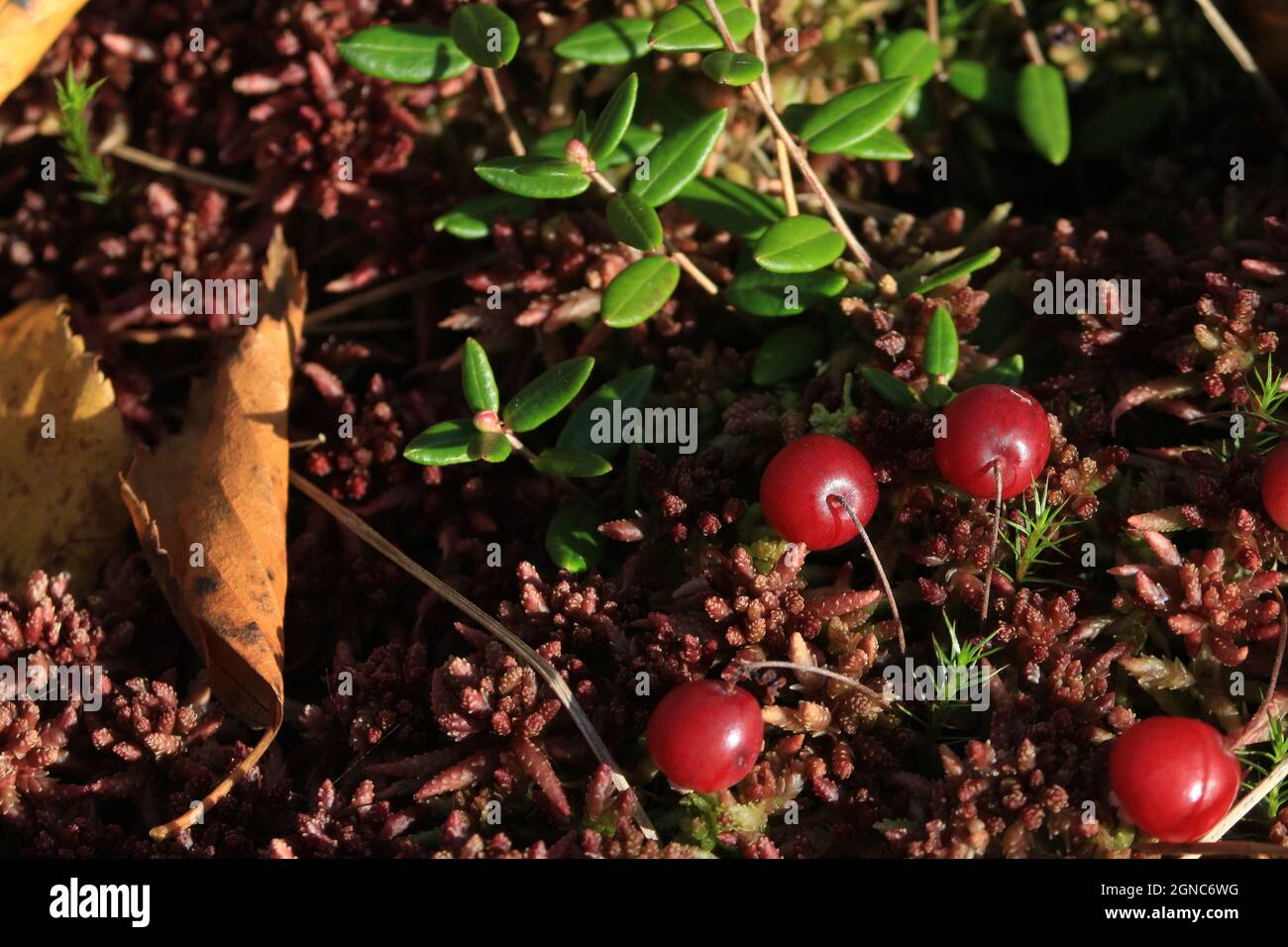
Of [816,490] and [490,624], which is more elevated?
[816,490]

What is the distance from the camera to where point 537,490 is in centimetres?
379

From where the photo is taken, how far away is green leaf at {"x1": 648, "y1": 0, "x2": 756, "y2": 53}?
11.3 ft

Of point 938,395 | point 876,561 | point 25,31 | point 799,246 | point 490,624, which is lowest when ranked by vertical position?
point 490,624

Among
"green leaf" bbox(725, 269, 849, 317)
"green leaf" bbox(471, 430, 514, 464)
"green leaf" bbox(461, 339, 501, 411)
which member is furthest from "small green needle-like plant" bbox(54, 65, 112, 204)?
"green leaf" bbox(725, 269, 849, 317)

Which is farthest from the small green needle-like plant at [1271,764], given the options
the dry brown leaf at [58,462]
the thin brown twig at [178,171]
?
the thin brown twig at [178,171]

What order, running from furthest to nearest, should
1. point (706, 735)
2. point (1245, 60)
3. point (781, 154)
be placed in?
point (1245, 60) < point (781, 154) < point (706, 735)

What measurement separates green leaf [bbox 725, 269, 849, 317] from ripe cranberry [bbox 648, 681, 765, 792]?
1333 millimetres

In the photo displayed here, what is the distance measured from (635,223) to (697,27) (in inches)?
24.3

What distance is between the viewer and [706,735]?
2.85 m

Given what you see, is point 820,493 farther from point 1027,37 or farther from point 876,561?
point 1027,37

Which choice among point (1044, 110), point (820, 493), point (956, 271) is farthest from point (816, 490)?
point (1044, 110)

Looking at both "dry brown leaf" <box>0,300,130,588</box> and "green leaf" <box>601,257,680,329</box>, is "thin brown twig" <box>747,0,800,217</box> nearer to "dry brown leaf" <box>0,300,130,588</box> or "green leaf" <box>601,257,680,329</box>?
"green leaf" <box>601,257,680,329</box>

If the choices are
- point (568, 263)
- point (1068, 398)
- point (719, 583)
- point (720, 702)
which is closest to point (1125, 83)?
point (1068, 398)
